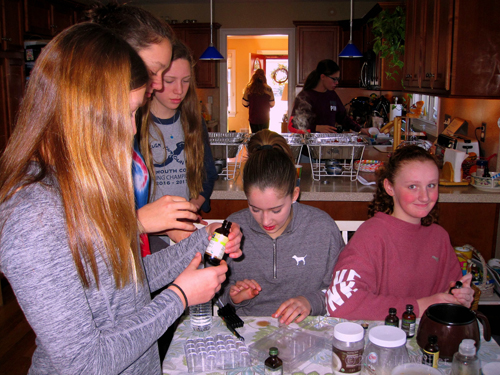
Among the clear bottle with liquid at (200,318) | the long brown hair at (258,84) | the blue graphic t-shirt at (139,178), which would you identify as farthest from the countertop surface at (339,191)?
the long brown hair at (258,84)

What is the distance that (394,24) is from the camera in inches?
139

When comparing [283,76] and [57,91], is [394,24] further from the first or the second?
[283,76]

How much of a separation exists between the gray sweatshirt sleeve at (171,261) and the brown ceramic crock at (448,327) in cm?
62

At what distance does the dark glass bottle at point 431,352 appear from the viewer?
984mm

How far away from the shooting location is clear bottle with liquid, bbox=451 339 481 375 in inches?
35.0

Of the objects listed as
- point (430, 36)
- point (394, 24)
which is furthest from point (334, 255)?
point (394, 24)

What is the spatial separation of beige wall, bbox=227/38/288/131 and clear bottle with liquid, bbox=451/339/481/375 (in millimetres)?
9220

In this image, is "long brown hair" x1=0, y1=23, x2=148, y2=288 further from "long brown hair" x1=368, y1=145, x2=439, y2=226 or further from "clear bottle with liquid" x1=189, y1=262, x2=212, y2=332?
"long brown hair" x1=368, y1=145, x2=439, y2=226

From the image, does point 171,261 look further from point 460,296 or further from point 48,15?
point 48,15

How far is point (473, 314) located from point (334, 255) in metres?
0.62

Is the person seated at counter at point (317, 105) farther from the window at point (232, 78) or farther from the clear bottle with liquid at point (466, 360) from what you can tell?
the window at point (232, 78)

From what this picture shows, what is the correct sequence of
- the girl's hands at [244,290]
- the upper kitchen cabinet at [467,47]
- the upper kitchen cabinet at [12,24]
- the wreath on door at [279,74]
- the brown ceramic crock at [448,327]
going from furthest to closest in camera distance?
the wreath on door at [279,74], the upper kitchen cabinet at [12,24], the upper kitchen cabinet at [467,47], the girl's hands at [244,290], the brown ceramic crock at [448,327]

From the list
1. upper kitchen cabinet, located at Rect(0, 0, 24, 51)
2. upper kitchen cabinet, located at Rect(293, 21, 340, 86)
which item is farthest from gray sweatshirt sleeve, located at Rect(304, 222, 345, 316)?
upper kitchen cabinet, located at Rect(293, 21, 340, 86)

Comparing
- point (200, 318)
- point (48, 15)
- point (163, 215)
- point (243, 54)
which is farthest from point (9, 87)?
point (243, 54)
